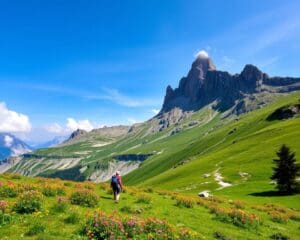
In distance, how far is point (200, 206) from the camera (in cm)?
3111

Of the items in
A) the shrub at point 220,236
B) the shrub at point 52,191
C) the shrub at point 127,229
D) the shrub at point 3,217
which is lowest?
the shrub at point 220,236

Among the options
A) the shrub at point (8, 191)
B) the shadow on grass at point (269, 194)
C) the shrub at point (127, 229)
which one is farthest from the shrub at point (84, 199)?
the shadow on grass at point (269, 194)

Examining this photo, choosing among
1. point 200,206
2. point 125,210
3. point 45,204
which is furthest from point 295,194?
point 45,204

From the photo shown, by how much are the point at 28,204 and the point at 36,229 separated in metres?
3.68

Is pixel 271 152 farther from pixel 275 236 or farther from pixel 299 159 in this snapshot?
pixel 275 236

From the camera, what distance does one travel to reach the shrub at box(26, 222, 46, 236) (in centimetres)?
1550

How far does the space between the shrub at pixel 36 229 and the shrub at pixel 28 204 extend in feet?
9.38

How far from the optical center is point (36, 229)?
15.8m

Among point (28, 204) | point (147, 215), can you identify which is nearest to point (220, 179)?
point (147, 215)

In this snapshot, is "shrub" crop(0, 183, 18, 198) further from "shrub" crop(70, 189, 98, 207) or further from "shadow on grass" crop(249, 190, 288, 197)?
"shadow on grass" crop(249, 190, 288, 197)

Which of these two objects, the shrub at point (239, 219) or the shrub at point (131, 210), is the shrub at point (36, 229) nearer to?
the shrub at point (131, 210)

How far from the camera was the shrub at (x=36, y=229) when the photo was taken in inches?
610

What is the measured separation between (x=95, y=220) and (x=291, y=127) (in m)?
145

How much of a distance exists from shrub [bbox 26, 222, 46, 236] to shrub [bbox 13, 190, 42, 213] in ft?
9.38
